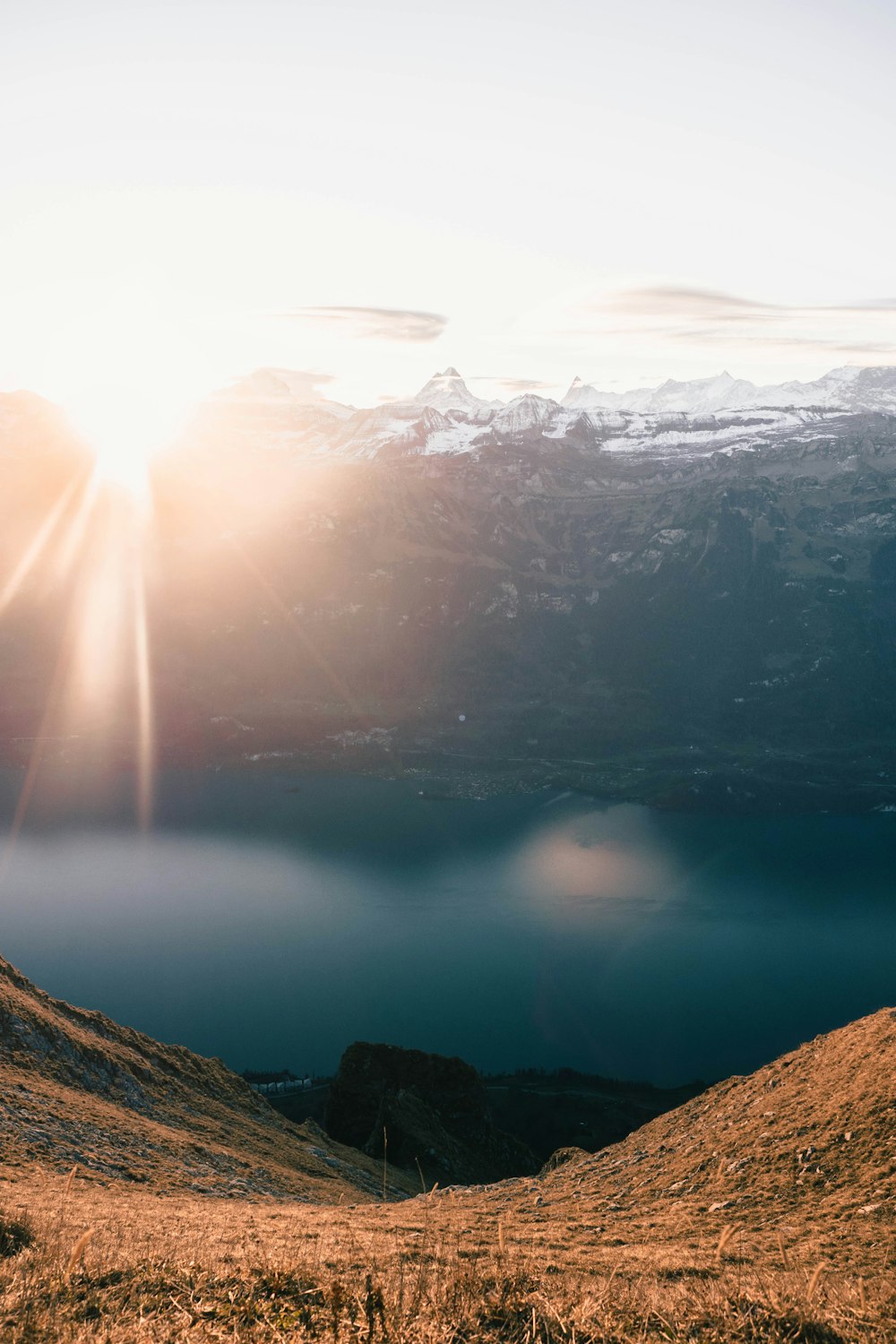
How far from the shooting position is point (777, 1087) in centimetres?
2500

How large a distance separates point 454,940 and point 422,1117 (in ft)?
298

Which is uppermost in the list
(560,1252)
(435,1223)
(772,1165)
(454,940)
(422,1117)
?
(560,1252)

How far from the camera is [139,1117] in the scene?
29.3 metres

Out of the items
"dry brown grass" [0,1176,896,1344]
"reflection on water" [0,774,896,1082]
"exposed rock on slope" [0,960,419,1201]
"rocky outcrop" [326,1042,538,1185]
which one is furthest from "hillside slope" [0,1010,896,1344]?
"reflection on water" [0,774,896,1082]

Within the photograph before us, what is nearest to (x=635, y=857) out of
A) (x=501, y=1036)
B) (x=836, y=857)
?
(x=836, y=857)

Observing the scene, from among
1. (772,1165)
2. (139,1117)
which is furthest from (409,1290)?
(139,1117)

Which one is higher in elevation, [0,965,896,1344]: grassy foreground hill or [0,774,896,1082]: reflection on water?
[0,965,896,1344]: grassy foreground hill

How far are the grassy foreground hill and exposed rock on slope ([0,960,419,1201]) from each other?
13 cm

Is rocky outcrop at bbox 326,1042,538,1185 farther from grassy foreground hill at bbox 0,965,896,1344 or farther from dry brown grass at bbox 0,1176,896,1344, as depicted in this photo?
dry brown grass at bbox 0,1176,896,1344

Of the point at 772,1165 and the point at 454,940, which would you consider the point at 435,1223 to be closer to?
the point at 772,1165

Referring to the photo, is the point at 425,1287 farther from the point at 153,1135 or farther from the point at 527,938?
the point at 527,938

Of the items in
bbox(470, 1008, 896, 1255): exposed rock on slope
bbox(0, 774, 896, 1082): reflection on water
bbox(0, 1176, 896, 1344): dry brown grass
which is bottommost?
bbox(0, 774, 896, 1082): reflection on water

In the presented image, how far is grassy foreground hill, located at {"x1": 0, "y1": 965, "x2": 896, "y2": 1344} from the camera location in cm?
891

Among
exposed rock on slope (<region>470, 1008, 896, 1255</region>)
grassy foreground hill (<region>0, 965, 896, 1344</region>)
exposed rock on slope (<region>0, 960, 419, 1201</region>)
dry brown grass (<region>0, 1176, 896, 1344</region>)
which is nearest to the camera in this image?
dry brown grass (<region>0, 1176, 896, 1344</region>)
